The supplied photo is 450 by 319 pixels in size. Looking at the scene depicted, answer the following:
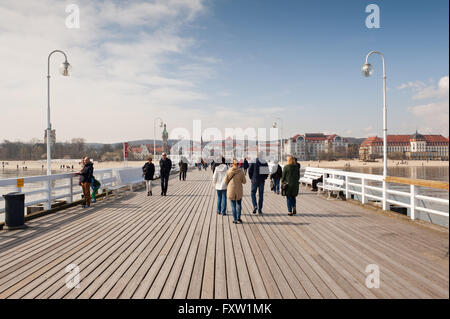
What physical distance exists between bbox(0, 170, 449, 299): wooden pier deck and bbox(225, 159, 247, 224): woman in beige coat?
1.11 feet

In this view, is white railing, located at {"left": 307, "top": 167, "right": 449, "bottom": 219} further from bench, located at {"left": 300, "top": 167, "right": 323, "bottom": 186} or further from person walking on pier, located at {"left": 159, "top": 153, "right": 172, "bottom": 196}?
person walking on pier, located at {"left": 159, "top": 153, "right": 172, "bottom": 196}

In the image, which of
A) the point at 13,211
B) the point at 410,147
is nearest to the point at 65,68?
the point at 13,211

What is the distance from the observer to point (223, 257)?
5.06 metres

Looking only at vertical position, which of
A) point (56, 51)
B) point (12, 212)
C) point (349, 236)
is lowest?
point (349, 236)

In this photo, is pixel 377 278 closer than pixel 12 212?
Yes

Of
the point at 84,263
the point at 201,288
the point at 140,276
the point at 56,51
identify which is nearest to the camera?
the point at 201,288

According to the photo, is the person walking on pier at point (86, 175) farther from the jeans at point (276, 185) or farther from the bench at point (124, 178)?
the jeans at point (276, 185)

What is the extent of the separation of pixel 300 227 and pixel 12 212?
6.83 metres

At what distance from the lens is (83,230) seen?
709 centimetres

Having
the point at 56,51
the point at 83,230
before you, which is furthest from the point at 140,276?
the point at 56,51

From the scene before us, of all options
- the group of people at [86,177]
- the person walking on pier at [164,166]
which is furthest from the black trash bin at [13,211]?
the person walking on pier at [164,166]

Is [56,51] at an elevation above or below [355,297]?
above

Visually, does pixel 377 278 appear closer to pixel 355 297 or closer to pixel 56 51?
pixel 355 297
